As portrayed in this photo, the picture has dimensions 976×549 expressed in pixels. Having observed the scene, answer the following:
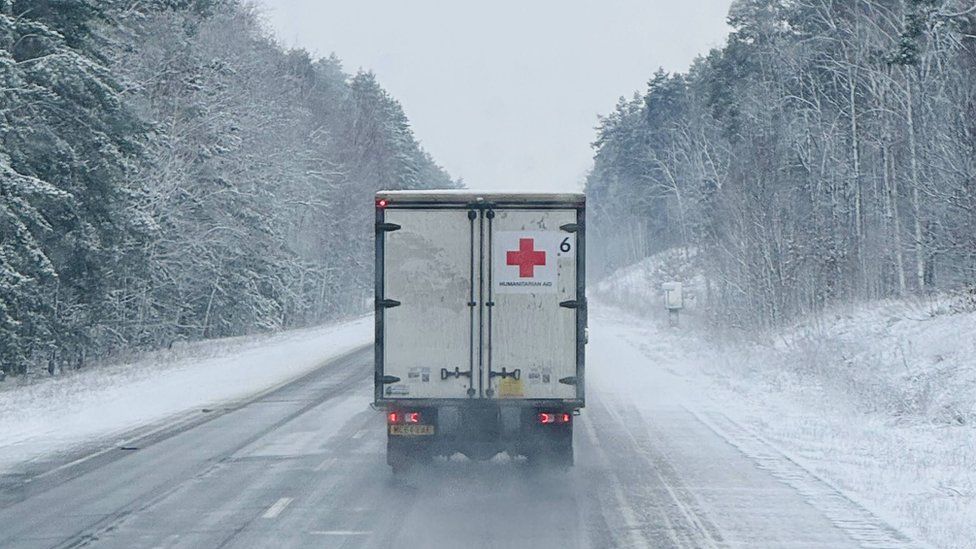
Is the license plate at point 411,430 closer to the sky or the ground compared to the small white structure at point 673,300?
closer to the ground

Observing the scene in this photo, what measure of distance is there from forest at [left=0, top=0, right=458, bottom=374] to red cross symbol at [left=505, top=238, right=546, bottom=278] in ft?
49.8

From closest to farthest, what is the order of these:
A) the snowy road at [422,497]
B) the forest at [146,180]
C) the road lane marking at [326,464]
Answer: the snowy road at [422,497] → the road lane marking at [326,464] → the forest at [146,180]

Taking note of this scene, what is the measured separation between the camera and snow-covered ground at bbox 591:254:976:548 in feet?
39.3

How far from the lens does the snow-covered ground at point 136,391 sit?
17766 millimetres

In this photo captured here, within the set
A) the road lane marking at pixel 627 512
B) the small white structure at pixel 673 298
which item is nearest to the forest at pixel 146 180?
the road lane marking at pixel 627 512

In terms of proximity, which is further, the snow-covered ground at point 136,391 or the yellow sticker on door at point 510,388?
the snow-covered ground at point 136,391

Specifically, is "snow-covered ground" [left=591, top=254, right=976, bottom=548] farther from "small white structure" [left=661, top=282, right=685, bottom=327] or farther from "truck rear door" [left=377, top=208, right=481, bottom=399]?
"small white structure" [left=661, top=282, right=685, bottom=327]

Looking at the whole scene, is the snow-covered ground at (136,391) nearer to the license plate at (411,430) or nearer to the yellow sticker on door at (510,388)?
the license plate at (411,430)

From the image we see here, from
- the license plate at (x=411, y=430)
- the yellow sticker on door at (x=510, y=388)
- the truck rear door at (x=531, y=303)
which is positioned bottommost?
the license plate at (x=411, y=430)

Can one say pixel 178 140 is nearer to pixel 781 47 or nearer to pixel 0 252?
pixel 0 252

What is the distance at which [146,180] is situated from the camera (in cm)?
3919

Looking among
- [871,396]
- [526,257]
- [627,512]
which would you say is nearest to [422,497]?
[627,512]

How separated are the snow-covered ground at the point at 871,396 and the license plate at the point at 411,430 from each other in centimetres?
418

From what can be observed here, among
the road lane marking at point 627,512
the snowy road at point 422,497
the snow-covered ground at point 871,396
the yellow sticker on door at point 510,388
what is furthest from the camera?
the yellow sticker on door at point 510,388
